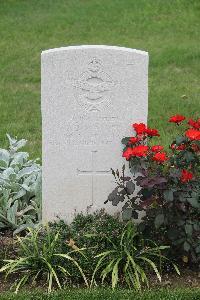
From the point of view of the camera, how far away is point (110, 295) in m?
5.08

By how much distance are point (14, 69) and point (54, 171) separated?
6307 millimetres

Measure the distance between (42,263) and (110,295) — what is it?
1.88 ft

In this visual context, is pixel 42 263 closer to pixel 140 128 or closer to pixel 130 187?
pixel 130 187

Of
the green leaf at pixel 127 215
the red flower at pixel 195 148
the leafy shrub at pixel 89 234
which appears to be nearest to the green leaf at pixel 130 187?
the green leaf at pixel 127 215

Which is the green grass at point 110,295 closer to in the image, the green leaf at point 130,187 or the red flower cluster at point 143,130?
the green leaf at point 130,187

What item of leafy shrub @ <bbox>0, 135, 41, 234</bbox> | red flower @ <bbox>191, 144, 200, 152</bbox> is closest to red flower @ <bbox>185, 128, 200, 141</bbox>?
red flower @ <bbox>191, 144, 200, 152</bbox>

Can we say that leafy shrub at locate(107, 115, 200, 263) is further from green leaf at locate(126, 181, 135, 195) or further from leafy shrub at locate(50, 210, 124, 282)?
leafy shrub at locate(50, 210, 124, 282)

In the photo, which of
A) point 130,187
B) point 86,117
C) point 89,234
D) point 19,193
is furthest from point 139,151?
point 19,193

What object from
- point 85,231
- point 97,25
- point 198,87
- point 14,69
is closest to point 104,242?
point 85,231

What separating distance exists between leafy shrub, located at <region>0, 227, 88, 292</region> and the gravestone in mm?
454

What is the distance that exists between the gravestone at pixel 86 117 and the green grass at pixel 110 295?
32.9 inches

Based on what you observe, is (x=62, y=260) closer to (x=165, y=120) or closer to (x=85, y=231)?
(x=85, y=231)

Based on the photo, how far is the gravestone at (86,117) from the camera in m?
5.55

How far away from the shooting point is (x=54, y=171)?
226 inches
